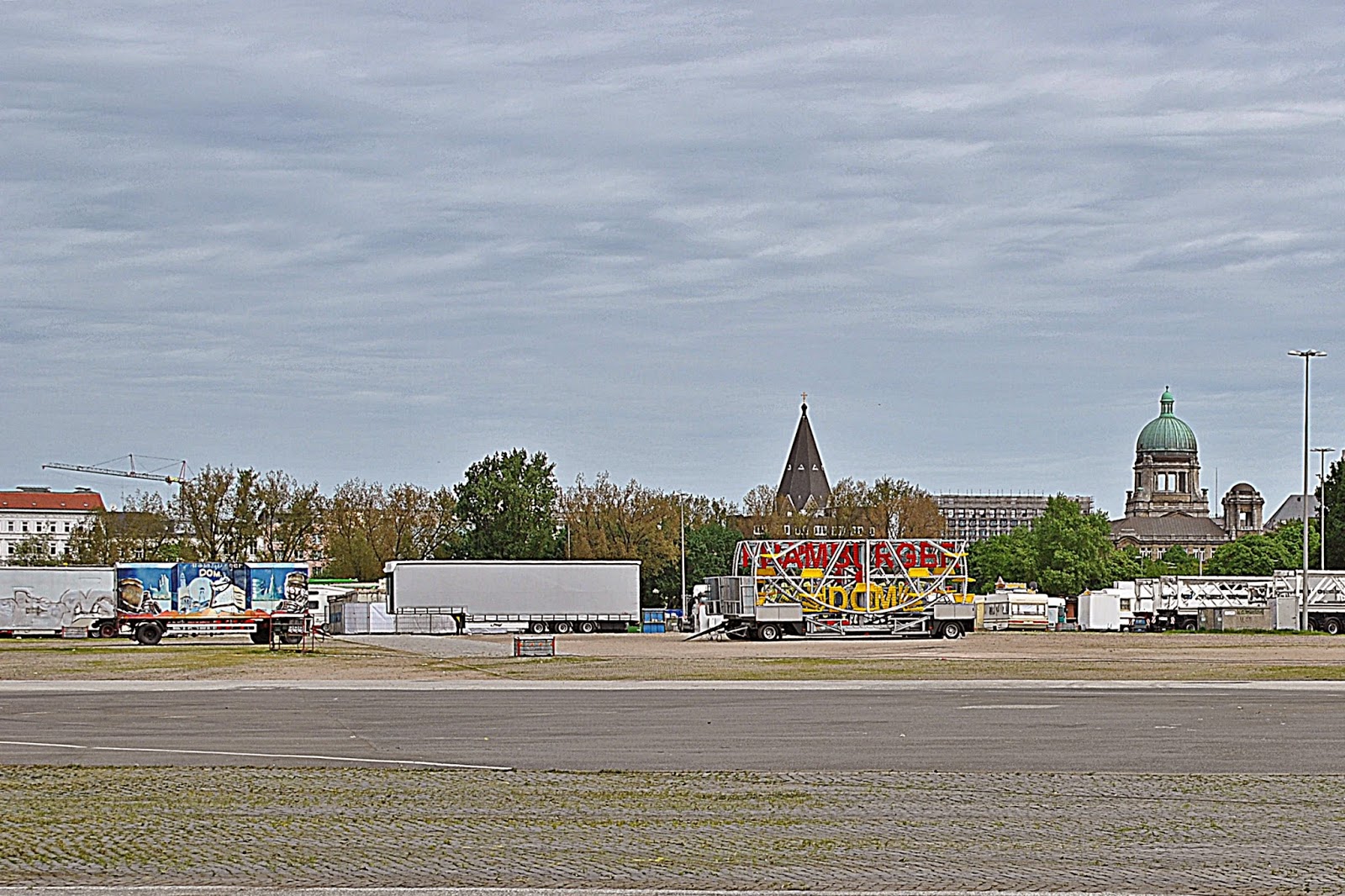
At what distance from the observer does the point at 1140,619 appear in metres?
85.4

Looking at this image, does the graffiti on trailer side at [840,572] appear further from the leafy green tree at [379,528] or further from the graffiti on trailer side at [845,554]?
the leafy green tree at [379,528]

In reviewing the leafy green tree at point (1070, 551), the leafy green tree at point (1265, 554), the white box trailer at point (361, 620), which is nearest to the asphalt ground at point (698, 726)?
the white box trailer at point (361, 620)

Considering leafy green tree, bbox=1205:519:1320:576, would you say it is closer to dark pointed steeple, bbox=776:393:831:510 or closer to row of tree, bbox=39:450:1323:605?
row of tree, bbox=39:450:1323:605

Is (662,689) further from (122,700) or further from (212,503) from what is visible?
(212,503)

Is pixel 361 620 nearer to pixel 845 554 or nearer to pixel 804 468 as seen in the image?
pixel 845 554

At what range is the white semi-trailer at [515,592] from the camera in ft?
236

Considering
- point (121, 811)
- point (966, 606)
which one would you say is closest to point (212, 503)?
point (966, 606)

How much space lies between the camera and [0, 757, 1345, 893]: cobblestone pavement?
10.4m

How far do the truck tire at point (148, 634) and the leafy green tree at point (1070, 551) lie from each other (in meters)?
77.4

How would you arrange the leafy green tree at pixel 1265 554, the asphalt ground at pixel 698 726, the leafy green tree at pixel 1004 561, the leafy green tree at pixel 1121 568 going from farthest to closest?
the leafy green tree at pixel 1265 554, the leafy green tree at pixel 1004 561, the leafy green tree at pixel 1121 568, the asphalt ground at pixel 698 726

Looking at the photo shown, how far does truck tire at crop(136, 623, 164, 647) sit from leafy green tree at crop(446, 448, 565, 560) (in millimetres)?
44193

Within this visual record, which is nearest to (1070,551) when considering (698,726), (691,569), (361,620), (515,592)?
(691,569)

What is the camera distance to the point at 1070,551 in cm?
12206

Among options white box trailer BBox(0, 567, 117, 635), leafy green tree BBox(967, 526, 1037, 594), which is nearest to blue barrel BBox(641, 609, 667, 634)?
white box trailer BBox(0, 567, 117, 635)
